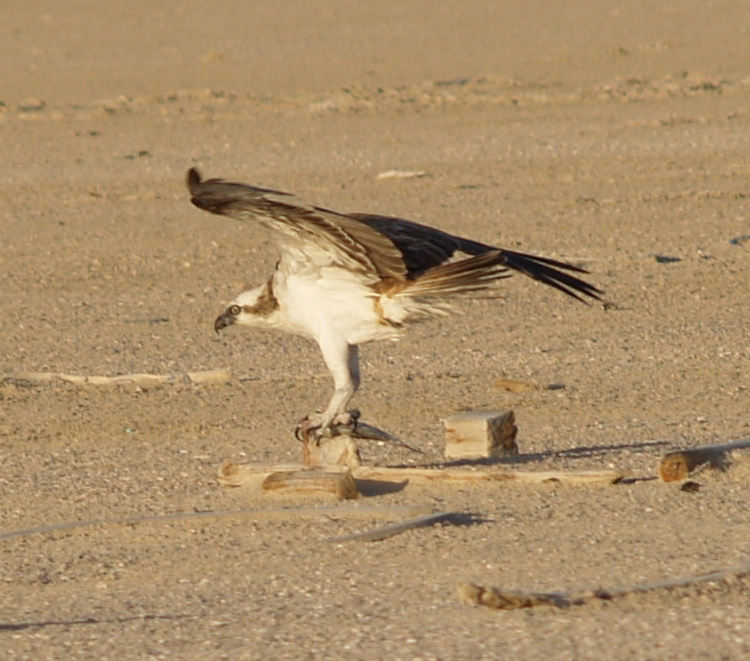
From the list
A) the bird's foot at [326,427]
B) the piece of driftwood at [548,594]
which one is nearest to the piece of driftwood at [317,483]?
the bird's foot at [326,427]

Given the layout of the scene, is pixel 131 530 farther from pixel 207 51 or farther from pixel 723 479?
pixel 207 51

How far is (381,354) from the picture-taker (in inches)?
377

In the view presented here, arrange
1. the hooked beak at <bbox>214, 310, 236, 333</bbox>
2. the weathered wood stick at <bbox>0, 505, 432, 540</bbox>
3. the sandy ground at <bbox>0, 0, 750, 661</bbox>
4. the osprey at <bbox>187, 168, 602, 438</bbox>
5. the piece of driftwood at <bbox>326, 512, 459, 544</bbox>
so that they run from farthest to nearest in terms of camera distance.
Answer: the hooked beak at <bbox>214, 310, 236, 333</bbox> < the osprey at <bbox>187, 168, 602, 438</bbox> < the weathered wood stick at <bbox>0, 505, 432, 540</bbox> < the piece of driftwood at <bbox>326, 512, 459, 544</bbox> < the sandy ground at <bbox>0, 0, 750, 661</bbox>

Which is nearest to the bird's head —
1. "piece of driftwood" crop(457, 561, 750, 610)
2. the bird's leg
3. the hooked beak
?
the hooked beak

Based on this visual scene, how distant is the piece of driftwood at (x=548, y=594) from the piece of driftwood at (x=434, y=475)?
51.9 inches

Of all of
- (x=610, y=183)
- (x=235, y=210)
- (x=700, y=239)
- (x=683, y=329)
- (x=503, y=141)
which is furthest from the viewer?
(x=503, y=141)

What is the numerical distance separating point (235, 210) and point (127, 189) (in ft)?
35.2

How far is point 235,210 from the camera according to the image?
5891mm

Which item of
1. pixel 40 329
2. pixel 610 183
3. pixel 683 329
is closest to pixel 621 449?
pixel 683 329

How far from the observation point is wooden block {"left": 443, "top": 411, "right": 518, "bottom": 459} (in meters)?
6.83

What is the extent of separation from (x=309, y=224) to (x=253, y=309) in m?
0.84

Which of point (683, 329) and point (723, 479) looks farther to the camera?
point (683, 329)

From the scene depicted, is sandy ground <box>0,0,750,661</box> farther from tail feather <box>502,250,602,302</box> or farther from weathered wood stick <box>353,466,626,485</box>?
tail feather <box>502,250,602,302</box>

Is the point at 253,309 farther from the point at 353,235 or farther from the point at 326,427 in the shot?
the point at 353,235
